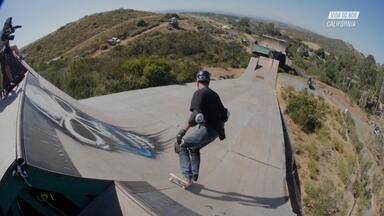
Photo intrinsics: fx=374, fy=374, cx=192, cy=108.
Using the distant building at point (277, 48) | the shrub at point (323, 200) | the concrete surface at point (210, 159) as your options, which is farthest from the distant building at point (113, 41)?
the shrub at point (323, 200)

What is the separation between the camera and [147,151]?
7.39 meters

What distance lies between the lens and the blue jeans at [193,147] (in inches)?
224

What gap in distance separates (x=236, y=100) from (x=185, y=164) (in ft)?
36.5

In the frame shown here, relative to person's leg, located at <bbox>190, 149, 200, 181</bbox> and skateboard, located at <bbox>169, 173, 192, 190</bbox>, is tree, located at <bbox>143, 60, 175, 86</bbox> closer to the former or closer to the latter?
skateboard, located at <bbox>169, 173, 192, 190</bbox>

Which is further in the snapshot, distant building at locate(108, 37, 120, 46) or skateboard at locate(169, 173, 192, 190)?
distant building at locate(108, 37, 120, 46)

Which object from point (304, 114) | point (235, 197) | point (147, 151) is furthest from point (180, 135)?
point (304, 114)

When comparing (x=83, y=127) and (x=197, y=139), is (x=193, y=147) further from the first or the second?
(x=83, y=127)

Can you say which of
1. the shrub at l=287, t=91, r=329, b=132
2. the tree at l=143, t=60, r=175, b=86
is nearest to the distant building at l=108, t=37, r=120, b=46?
the tree at l=143, t=60, r=175, b=86

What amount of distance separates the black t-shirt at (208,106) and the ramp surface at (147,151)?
1.22 meters

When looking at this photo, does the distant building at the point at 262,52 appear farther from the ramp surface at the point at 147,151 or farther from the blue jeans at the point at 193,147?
the blue jeans at the point at 193,147

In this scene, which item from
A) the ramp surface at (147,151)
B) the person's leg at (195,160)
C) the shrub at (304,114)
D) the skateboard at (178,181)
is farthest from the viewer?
the shrub at (304,114)

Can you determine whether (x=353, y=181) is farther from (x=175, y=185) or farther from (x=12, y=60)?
(x=12, y=60)

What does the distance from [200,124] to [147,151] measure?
2.10 meters

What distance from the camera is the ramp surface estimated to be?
4712mm
